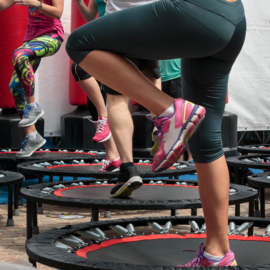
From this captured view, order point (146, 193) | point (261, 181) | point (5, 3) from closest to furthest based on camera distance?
point (146, 193)
point (261, 181)
point (5, 3)

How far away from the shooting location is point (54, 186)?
2.16 m

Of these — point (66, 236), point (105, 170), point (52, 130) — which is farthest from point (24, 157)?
point (66, 236)

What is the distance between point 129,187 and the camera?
5.72ft

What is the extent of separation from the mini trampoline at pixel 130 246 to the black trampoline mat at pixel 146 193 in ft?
1.16

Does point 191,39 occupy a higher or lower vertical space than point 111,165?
higher

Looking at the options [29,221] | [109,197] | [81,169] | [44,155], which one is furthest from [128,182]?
[44,155]

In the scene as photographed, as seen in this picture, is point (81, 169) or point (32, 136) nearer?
point (81, 169)

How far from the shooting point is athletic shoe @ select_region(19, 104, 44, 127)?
3.00m

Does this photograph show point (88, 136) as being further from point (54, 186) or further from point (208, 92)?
point (208, 92)

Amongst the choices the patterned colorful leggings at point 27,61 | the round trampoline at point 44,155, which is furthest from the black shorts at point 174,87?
the patterned colorful leggings at point 27,61

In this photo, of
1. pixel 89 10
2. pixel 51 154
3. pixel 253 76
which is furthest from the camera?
pixel 253 76

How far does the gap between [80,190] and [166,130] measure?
1.19 m

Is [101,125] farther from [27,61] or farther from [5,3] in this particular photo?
[5,3]

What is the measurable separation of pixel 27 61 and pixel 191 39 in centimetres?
216
